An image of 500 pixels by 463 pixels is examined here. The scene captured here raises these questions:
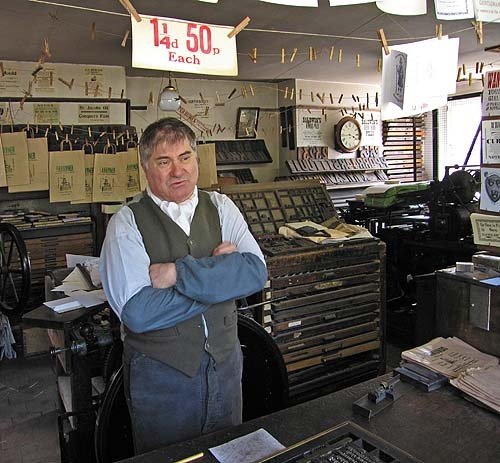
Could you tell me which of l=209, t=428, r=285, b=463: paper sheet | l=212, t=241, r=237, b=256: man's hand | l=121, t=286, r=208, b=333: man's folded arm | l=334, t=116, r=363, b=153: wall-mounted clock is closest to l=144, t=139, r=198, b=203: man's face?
l=212, t=241, r=237, b=256: man's hand

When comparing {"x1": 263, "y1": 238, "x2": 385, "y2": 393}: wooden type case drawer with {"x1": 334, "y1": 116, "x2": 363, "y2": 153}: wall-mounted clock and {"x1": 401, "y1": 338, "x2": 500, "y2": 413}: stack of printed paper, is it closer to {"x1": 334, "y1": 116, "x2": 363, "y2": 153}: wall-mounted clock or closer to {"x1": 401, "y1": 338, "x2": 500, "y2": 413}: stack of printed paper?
{"x1": 401, "y1": 338, "x2": 500, "y2": 413}: stack of printed paper

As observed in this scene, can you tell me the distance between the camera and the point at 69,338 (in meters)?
2.00

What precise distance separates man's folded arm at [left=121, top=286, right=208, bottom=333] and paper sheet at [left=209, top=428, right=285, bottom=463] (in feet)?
1.47

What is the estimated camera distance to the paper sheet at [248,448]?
124 cm

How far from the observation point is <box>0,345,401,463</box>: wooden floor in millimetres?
2928

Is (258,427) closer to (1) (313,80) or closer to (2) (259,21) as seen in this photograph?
(2) (259,21)

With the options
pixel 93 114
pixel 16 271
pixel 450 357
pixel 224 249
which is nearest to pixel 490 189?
pixel 450 357

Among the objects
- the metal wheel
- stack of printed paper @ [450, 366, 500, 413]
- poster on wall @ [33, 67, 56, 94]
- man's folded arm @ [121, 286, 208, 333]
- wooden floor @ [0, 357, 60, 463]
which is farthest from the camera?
poster on wall @ [33, 67, 56, 94]

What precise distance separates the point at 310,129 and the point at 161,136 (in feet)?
17.6

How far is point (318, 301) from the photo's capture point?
9.21ft

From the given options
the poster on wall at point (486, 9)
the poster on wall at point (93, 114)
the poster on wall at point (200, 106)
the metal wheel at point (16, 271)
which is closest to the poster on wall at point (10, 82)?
the poster on wall at point (93, 114)

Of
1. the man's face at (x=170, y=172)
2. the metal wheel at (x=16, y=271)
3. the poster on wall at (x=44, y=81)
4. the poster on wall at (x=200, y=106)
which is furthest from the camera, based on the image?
the poster on wall at (x=200, y=106)

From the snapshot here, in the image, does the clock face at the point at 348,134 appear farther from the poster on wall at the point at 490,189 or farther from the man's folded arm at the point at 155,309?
the man's folded arm at the point at 155,309

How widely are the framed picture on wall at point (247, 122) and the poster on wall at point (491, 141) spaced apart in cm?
501
